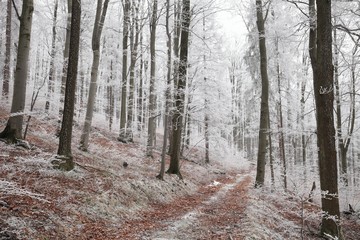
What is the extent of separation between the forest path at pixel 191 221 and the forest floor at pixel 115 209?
0.02m

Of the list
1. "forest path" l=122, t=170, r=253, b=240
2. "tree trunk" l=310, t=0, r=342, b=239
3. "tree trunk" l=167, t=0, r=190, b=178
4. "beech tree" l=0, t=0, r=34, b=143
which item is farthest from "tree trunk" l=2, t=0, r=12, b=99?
"tree trunk" l=310, t=0, r=342, b=239

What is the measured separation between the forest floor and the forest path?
0.02 m

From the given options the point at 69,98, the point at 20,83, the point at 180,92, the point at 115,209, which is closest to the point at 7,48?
the point at 20,83

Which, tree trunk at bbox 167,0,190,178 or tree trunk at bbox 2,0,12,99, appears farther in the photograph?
tree trunk at bbox 2,0,12,99

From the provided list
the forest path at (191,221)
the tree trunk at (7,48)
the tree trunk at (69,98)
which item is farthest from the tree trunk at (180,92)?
the tree trunk at (7,48)

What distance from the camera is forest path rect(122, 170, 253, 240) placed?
610 centimetres

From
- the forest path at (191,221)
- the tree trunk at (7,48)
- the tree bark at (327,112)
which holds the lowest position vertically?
the forest path at (191,221)

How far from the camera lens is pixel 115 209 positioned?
23.4 ft

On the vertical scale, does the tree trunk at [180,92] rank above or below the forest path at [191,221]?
above

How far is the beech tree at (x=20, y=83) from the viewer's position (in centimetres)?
856

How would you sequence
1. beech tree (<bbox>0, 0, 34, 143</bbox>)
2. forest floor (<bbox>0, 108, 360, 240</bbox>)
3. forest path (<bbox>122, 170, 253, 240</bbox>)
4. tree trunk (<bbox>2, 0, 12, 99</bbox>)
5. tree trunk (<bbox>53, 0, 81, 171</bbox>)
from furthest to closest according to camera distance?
tree trunk (<bbox>2, 0, 12, 99</bbox>) < beech tree (<bbox>0, 0, 34, 143</bbox>) < tree trunk (<bbox>53, 0, 81, 171</bbox>) < forest path (<bbox>122, 170, 253, 240</bbox>) < forest floor (<bbox>0, 108, 360, 240</bbox>)

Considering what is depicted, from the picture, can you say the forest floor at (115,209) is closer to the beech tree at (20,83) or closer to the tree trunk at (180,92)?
the beech tree at (20,83)

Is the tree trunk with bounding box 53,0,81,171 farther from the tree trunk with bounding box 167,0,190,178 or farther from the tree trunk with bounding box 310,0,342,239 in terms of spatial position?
the tree trunk with bounding box 310,0,342,239

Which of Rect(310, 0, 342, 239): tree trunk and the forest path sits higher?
Rect(310, 0, 342, 239): tree trunk
